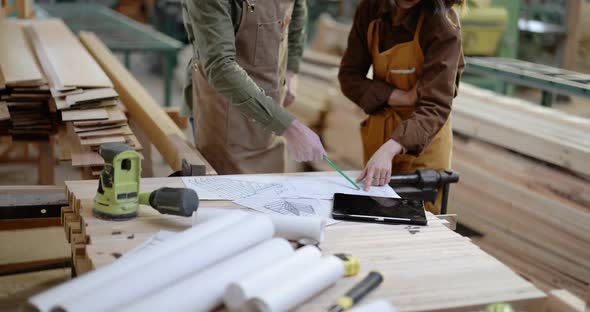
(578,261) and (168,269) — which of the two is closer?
(168,269)

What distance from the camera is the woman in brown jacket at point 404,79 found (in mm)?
2400

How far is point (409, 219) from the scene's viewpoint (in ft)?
6.42

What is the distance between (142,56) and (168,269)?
949 cm

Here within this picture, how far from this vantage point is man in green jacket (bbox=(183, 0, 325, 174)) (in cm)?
232

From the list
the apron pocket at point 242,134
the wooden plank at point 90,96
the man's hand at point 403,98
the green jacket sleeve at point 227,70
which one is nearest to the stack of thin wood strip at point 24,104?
the wooden plank at point 90,96

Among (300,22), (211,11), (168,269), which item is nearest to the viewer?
(168,269)

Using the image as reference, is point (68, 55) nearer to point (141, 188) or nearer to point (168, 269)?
point (141, 188)

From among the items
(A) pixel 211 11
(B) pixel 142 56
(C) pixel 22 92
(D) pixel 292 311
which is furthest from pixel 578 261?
(B) pixel 142 56

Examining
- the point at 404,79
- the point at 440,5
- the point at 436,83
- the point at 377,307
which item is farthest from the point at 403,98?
the point at 377,307

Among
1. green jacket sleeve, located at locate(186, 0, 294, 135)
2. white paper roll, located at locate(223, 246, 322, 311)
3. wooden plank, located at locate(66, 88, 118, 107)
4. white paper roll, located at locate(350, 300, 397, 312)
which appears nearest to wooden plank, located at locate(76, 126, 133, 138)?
wooden plank, located at locate(66, 88, 118, 107)

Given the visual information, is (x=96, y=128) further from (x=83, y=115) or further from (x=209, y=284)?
(x=209, y=284)

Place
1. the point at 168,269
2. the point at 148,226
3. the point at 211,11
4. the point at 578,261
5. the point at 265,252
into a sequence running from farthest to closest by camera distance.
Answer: the point at 578,261
the point at 211,11
the point at 148,226
the point at 265,252
the point at 168,269

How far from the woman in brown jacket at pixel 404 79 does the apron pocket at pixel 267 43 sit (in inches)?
12.0

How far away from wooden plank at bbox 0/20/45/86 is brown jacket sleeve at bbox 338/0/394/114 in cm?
128
